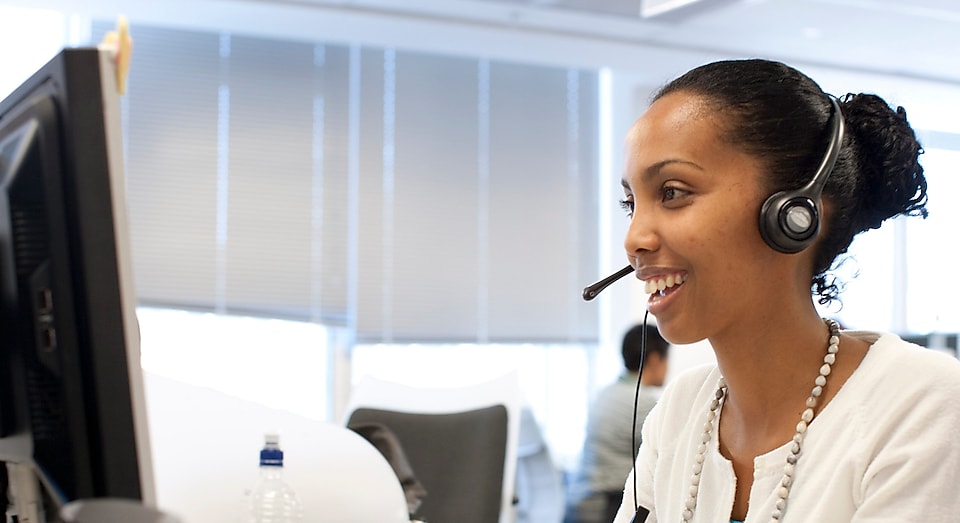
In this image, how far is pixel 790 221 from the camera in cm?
104

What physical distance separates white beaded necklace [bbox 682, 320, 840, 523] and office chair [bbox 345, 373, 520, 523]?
111 cm

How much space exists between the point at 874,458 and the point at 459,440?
1507 millimetres

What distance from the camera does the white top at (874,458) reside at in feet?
3.07

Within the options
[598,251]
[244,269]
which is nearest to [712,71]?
[244,269]

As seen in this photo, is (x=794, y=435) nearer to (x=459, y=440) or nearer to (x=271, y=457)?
(x=271, y=457)

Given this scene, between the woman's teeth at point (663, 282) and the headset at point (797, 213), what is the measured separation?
4.1 inches

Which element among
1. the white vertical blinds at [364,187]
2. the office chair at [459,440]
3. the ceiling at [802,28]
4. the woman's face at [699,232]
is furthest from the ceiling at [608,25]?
the woman's face at [699,232]

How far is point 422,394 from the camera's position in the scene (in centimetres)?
260

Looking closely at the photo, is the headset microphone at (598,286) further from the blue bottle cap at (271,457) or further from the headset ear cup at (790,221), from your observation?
the blue bottle cap at (271,457)

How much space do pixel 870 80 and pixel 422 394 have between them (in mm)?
4151

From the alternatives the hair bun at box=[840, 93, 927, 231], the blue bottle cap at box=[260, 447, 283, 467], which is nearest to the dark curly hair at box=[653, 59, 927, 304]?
the hair bun at box=[840, 93, 927, 231]

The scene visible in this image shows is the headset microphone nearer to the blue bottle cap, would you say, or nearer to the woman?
the woman

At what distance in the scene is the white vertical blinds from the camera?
452 cm

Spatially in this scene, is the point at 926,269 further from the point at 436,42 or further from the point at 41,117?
the point at 41,117
